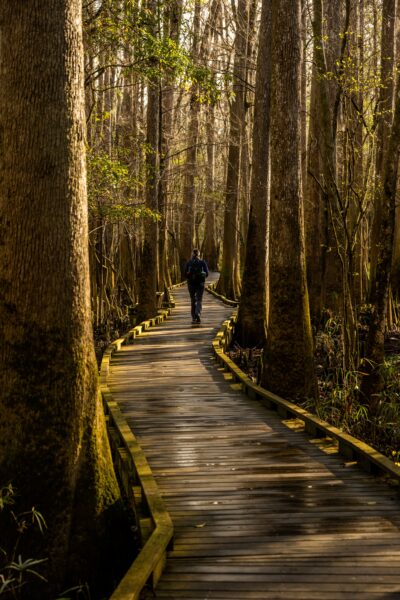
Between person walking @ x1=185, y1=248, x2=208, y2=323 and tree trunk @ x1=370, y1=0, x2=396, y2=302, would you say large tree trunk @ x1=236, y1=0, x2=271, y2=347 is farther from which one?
tree trunk @ x1=370, y1=0, x2=396, y2=302

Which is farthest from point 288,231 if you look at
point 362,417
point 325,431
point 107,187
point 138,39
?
point 107,187

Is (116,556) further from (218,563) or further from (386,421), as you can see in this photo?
(386,421)

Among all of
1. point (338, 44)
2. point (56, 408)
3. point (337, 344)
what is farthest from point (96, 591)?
point (338, 44)

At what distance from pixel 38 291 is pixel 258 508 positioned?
7.26 ft

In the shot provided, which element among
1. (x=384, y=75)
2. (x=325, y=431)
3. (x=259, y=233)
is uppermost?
(x=384, y=75)

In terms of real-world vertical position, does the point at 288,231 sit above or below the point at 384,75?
below

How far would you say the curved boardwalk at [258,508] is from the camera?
417cm

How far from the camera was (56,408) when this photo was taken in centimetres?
511

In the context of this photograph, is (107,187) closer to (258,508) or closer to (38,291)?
(38,291)

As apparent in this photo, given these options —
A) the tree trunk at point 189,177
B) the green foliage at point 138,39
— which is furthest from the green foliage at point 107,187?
the tree trunk at point 189,177

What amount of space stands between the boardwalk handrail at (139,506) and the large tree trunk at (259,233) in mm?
5645

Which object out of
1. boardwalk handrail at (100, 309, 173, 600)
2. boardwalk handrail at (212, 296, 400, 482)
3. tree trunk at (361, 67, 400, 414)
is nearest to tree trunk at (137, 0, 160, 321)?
boardwalk handrail at (212, 296, 400, 482)

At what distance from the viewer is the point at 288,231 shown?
9445 millimetres

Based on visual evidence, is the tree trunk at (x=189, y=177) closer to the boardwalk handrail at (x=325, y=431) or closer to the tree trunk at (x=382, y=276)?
the boardwalk handrail at (x=325, y=431)
